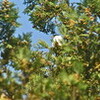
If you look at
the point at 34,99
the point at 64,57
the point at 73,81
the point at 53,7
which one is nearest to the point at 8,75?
the point at 34,99

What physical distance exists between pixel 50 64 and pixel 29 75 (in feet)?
22.9

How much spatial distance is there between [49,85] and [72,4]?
1680 cm

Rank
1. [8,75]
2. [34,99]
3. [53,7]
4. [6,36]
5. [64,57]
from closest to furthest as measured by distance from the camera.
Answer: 1. [34,99]
2. [8,75]
3. [64,57]
4. [6,36]
5. [53,7]

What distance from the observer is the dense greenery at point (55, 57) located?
23.2 ft

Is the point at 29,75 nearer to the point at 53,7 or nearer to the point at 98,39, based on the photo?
the point at 98,39

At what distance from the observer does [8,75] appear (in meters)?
7.20

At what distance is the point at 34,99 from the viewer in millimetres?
6668

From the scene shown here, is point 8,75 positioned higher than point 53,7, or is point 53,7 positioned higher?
point 8,75

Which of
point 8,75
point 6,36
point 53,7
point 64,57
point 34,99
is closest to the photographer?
point 34,99

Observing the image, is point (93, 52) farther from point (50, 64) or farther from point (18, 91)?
point (18, 91)

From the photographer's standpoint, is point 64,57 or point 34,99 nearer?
point 34,99

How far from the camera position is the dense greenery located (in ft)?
23.2

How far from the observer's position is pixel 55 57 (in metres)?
14.0

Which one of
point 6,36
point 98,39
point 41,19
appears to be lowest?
point 41,19
